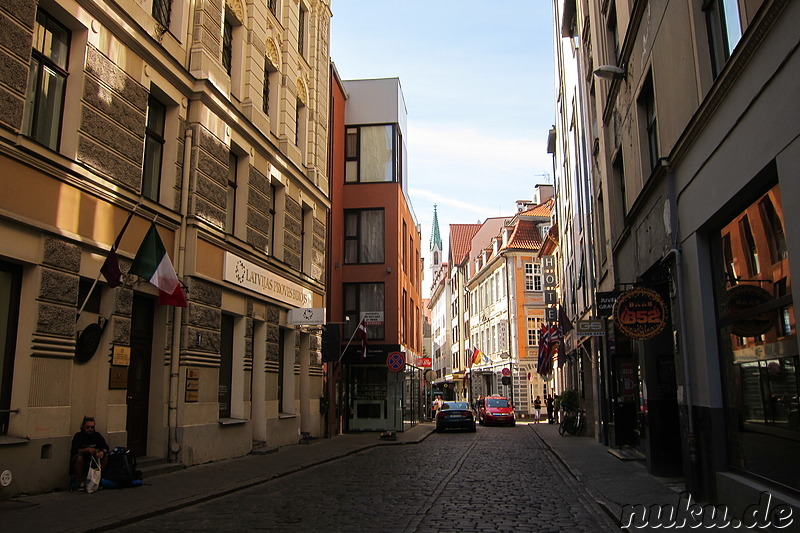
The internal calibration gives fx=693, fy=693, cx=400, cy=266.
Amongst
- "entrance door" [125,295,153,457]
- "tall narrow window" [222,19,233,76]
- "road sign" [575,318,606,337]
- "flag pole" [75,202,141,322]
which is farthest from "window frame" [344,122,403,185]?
A: "flag pole" [75,202,141,322]

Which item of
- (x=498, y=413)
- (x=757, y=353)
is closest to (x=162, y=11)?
(x=757, y=353)

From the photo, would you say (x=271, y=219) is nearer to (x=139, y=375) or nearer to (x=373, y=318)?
(x=139, y=375)

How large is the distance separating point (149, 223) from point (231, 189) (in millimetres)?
4738

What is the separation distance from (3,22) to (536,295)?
4872 centimetres

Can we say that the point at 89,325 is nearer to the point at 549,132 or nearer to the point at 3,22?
the point at 3,22

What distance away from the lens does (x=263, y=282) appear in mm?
19766

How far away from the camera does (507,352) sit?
5612 cm

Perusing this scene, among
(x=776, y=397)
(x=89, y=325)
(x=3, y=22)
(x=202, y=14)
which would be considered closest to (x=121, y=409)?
(x=89, y=325)

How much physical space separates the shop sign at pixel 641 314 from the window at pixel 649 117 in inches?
114

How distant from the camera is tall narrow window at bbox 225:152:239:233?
1836cm

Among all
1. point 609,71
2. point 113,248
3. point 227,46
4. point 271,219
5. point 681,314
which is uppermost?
point 227,46

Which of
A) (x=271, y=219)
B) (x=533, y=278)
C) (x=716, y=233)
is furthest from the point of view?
(x=533, y=278)

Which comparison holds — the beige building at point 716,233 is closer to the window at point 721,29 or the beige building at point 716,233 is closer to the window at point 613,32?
the window at point 721,29

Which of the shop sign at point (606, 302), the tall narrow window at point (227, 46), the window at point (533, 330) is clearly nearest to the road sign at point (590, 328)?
the shop sign at point (606, 302)
